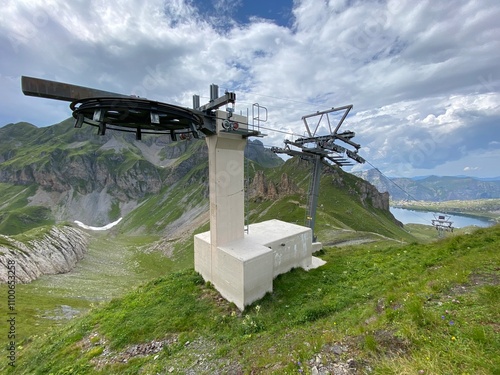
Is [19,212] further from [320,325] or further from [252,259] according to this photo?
[320,325]

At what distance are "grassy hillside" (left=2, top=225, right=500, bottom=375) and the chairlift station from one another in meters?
1.18

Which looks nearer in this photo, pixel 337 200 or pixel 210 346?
pixel 210 346

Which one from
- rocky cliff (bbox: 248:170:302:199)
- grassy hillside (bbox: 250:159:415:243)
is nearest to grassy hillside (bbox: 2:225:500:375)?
grassy hillside (bbox: 250:159:415:243)

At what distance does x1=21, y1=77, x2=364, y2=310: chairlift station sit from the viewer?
380 inches

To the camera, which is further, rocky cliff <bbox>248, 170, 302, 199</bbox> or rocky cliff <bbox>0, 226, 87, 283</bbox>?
rocky cliff <bbox>248, 170, 302, 199</bbox>

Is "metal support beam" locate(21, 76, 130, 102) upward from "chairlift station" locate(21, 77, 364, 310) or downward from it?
upward

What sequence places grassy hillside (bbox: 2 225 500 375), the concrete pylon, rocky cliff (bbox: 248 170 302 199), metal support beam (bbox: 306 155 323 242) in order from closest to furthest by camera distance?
grassy hillside (bbox: 2 225 500 375) → the concrete pylon → metal support beam (bbox: 306 155 323 242) → rocky cliff (bbox: 248 170 302 199)

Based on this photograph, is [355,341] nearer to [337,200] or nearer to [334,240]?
[334,240]

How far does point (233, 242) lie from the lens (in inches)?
591

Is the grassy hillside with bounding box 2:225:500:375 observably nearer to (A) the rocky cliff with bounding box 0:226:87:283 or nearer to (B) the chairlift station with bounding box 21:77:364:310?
(B) the chairlift station with bounding box 21:77:364:310

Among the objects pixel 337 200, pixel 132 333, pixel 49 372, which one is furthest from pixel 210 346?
pixel 337 200

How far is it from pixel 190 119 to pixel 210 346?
9943mm

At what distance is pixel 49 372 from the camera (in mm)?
10617

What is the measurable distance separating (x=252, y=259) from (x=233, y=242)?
2.58 metres
